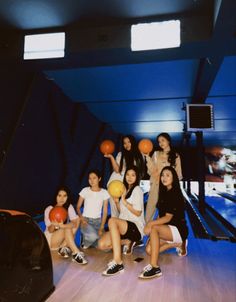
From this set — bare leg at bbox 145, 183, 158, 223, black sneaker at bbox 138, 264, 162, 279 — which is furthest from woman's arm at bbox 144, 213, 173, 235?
bare leg at bbox 145, 183, 158, 223

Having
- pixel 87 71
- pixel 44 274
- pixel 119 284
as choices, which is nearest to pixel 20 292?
pixel 44 274

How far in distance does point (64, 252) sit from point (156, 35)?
271cm

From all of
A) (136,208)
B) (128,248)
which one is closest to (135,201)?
(136,208)

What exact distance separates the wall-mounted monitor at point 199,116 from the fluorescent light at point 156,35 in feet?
7.53

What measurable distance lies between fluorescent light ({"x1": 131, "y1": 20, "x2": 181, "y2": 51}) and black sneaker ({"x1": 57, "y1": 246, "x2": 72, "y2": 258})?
8.28ft

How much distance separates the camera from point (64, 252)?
3004mm

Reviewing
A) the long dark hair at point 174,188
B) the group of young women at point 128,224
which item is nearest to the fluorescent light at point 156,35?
the group of young women at point 128,224

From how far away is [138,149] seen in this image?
143 inches

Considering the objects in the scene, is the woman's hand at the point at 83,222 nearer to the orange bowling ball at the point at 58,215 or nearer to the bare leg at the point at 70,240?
the bare leg at the point at 70,240

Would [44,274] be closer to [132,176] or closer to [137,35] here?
[132,176]

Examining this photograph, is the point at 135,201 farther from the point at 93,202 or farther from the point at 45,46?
the point at 45,46

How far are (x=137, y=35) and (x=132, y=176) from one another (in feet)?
5.55

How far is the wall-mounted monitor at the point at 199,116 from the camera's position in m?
5.25

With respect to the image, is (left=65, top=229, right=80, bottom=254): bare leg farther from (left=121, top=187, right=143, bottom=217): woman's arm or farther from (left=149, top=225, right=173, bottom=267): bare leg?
(left=149, top=225, right=173, bottom=267): bare leg
